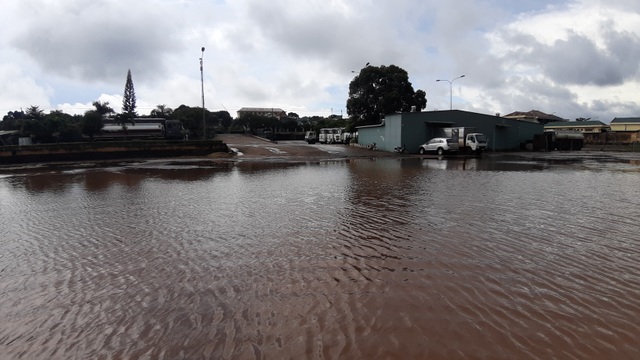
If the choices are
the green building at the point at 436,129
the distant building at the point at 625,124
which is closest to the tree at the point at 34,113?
the green building at the point at 436,129

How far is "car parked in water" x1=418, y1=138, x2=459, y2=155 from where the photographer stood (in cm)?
3231

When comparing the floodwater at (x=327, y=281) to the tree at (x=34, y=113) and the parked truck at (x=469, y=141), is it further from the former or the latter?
the tree at (x=34, y=113)

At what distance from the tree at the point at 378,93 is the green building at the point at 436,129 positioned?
12034 mm

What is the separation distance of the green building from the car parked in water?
9.26ft

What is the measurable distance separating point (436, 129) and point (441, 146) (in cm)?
627

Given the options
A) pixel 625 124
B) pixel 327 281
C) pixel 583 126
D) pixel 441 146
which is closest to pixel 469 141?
pixel 441 146

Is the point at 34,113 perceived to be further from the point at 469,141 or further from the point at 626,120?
the point at 626,120

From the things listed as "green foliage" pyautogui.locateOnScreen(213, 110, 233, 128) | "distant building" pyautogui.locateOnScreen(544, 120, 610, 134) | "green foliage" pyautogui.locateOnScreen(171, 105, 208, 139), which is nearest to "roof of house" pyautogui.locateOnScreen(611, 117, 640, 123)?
"distant building" pyautogui.locateOnScreen(544, 120, 610, 134)

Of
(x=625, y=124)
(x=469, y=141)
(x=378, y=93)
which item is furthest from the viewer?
(x=625, y=124)

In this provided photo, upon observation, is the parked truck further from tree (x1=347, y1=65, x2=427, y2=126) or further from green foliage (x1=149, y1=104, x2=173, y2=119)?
green foliage (x1=149, y1=104, x2=173, y2=119)

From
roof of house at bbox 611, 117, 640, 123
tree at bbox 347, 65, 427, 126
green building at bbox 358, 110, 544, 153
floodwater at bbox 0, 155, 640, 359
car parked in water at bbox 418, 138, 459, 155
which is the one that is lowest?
floodwater at bbox 0, 155, 640, 359

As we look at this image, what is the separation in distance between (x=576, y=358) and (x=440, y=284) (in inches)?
64.9

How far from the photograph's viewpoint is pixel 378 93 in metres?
57.8

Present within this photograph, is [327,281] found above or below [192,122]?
below
